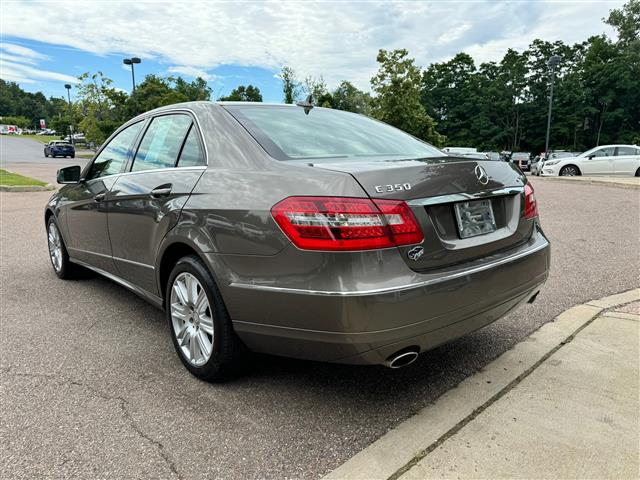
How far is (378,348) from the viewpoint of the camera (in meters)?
2.22

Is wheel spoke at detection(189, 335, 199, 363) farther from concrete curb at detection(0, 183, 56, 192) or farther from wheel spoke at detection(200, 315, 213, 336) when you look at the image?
concrete curb at detection(0, 183, 56, 192)

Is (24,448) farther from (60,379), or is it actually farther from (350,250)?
(350,250)

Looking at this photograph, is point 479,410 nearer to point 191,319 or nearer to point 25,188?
point 191,319

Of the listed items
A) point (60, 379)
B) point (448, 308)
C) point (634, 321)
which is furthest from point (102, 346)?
point (634, 321)

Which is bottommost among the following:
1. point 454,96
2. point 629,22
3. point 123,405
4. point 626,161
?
point 123,405

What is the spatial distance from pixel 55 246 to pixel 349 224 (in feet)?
14.7

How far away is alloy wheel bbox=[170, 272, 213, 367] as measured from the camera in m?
2.83

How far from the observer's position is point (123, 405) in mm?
2684

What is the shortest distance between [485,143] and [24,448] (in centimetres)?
6810

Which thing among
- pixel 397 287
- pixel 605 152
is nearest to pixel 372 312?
pixel 397 287

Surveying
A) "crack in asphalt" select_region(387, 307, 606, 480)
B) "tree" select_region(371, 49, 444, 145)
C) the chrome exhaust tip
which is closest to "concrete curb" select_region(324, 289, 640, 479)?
"crack in asphalt" select_region(387, 307, 606, 480)

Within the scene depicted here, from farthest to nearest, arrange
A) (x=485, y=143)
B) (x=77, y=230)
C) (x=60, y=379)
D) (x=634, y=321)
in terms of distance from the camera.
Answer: (x=485, y=143) < (x=77, y=230) < (x=634, y=321) < (x=60, y=379)

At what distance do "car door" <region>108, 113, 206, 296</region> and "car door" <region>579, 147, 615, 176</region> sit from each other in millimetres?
21399

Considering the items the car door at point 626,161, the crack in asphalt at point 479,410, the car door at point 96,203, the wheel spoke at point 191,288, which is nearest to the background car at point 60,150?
the car door at point 626,161
